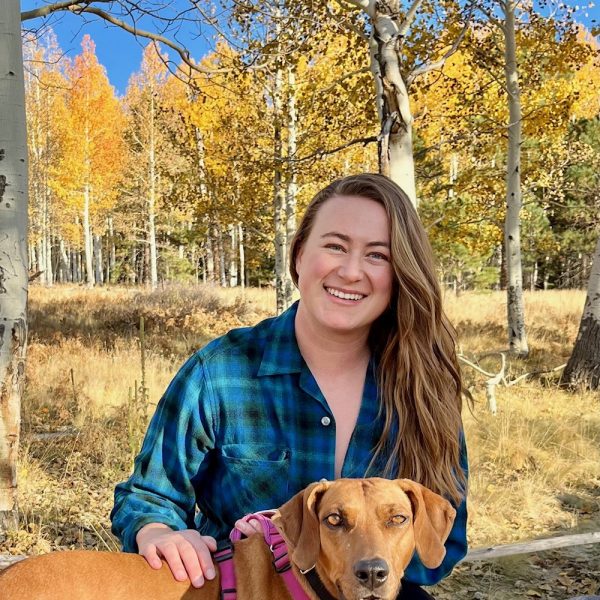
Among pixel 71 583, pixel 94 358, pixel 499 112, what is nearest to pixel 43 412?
A: pixel 94 358

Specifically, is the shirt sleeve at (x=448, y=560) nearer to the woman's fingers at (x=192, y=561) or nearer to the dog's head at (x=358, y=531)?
the dog's head at (x=358, y=531)

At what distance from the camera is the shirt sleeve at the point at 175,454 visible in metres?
2.12

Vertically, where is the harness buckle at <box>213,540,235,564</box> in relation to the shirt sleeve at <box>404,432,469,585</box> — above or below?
above

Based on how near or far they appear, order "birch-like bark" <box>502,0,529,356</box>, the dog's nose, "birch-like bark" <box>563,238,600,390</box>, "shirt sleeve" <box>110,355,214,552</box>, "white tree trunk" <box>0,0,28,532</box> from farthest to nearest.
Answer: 1. "birch-like bark" <box>502,0,529,356</box>
2. "birch-like bark" <box>563,238,600,390</box>
3. "white tree trunk" <box>0,0,28,532</box>
4. "shirt sleeve" <box>110,355,214,552</box>
5. the dog's nose

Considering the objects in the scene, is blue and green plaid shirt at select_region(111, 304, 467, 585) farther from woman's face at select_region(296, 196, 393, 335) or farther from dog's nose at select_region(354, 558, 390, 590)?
dog's nose at select_region(354, 558, 390, 590)

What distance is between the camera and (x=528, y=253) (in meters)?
27.3

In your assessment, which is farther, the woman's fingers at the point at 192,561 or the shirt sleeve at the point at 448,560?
the shirt sleeve at the point at 448,560

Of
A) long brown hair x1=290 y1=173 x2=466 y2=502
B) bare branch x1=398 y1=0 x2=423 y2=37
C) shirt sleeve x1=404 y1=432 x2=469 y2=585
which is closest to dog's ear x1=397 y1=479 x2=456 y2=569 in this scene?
long brown hair x1=290 y1=173 x2=466 y2=502

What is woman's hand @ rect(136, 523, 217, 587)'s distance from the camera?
1.84m

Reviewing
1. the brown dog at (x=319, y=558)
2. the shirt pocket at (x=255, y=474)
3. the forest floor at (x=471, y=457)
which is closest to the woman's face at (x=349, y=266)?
the shirt pocket at (x=255, y=474)

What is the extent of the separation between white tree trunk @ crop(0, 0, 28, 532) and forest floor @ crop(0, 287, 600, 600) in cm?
61

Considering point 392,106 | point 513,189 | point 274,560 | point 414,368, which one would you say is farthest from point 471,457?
point 513,189

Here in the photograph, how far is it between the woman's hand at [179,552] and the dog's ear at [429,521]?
65cm

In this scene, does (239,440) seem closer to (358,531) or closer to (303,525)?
(303,525)
